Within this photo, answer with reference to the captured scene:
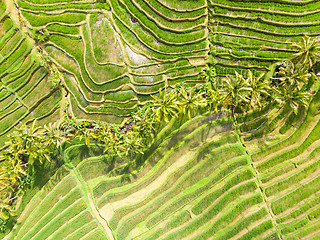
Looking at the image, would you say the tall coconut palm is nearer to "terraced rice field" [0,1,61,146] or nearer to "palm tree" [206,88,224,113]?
"palm tree" [206,88,224,113]

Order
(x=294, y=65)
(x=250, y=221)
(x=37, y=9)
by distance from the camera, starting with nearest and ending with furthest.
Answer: (x=294, y=65) < (x=250, y=221) < (x=37, y=9)

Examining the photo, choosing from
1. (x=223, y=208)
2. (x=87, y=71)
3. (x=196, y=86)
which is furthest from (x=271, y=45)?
(x=87, y=71)

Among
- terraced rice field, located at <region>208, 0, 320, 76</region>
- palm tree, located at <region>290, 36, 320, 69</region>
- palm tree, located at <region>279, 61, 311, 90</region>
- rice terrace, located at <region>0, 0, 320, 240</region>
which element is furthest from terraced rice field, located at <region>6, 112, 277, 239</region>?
palm tree, located at <region>290, 36, 320, 69</region>

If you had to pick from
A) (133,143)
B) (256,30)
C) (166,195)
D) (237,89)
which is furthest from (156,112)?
(256,30)

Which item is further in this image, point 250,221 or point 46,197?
point 46,197

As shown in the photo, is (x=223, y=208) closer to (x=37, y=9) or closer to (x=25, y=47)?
(x=25, y=47)
